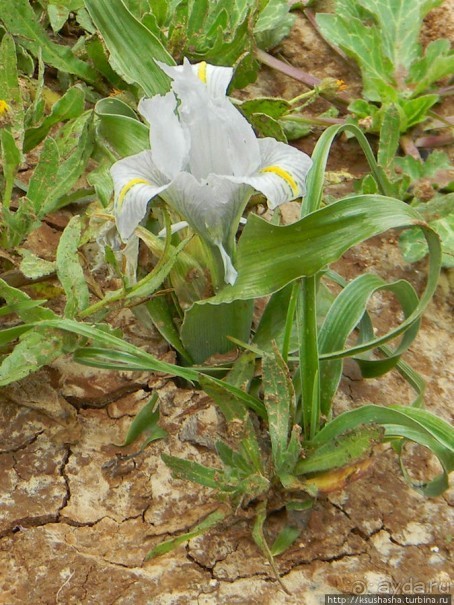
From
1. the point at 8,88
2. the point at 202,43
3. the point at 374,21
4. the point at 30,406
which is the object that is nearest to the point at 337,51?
the point at 374,21

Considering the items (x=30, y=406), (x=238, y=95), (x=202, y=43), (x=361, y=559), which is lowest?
(x=361, y=559)

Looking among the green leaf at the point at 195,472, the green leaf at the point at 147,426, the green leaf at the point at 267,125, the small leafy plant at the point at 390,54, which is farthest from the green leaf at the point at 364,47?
the green leaf at the point at 195,472

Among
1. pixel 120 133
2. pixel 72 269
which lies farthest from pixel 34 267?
pixel 120 133

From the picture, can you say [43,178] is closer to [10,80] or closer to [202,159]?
[10,80]

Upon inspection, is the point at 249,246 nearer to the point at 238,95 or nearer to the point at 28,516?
the point at 28,516

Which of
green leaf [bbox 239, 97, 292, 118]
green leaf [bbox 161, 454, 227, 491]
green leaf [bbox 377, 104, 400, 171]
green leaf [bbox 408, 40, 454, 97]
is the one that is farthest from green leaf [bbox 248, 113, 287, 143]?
green leaf [bbox 161, 454, 227, 491]

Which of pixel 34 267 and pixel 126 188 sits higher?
pixel 126 188
